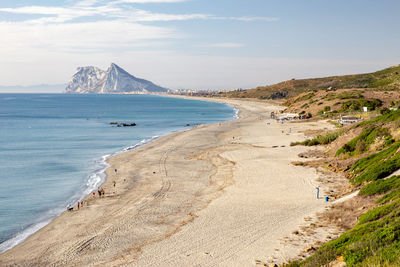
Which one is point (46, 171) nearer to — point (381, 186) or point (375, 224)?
point (381, 186)

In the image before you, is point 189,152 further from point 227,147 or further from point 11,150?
point 11,150

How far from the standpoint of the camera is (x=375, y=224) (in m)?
13.4

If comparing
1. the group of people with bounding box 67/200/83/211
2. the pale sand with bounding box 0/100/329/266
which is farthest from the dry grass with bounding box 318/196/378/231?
the group of people with bounding box 67/200/83/211

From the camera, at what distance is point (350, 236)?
13.5 m

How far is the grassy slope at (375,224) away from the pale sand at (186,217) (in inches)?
123

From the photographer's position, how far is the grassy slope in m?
→ 10.2

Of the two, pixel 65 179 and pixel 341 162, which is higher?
pixel 341 162

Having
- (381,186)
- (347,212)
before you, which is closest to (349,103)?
(381,186)

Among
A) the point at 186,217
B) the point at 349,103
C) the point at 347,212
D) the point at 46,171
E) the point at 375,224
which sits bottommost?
the point at 46,171

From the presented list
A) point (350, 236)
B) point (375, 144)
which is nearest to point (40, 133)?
point (375, 144)

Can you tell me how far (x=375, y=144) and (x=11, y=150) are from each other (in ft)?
156

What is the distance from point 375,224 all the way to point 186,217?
11.5 meters

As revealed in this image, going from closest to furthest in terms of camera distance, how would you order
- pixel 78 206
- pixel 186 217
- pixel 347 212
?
pixel 347 212, pixel 186 217, pixel 78 206

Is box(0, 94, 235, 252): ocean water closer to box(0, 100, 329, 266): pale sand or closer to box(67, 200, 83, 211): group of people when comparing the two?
box(67, 200, 83, 211): group of people
